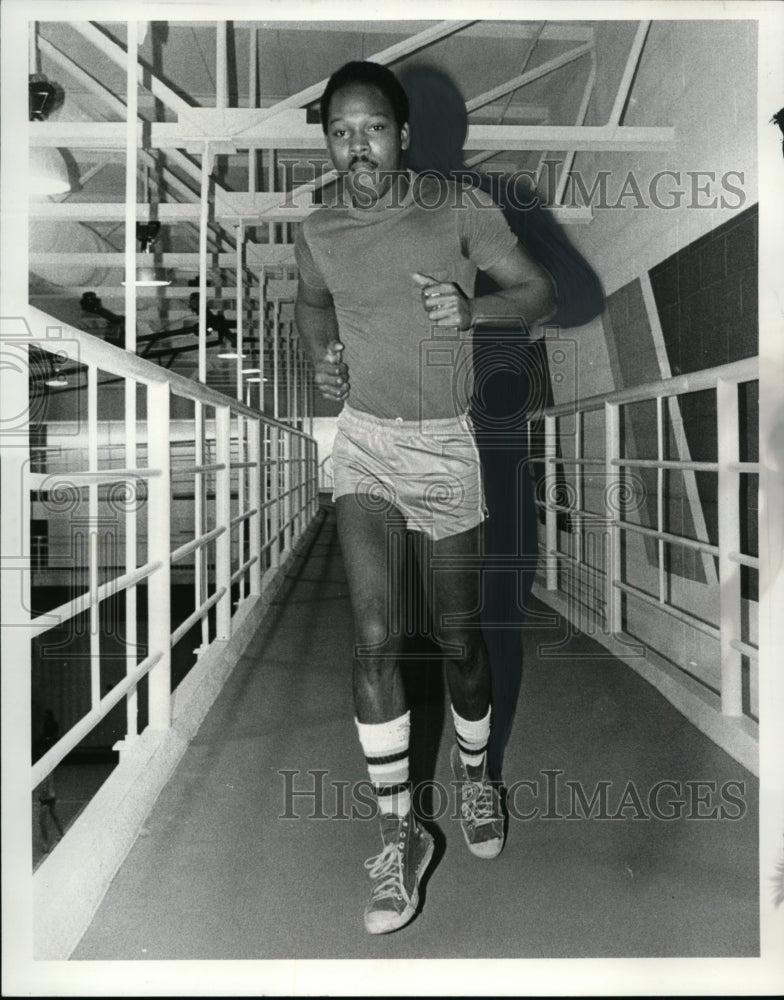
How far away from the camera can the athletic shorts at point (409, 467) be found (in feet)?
4.29

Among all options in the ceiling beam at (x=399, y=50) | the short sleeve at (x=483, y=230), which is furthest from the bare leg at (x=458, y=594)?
the ceiling beam at (x=399, y=50)

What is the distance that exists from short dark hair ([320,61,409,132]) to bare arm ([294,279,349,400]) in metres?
0.27

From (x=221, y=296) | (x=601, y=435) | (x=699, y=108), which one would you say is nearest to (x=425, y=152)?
(x=699, y=108)

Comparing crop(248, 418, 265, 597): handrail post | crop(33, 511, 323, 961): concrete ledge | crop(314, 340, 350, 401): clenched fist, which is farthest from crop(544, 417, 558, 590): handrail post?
crop(314, 340, 350, 401): clenched fist

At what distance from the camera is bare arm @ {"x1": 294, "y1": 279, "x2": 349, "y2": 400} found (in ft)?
4.36

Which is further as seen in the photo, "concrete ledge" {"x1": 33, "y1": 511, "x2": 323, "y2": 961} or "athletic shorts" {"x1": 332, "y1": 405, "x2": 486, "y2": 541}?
"athletic shorts" {"x1": 332, "y1": 405, "x2": 486, "y2": 541}

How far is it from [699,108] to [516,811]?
213 centimetres

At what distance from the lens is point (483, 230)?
1.30 m

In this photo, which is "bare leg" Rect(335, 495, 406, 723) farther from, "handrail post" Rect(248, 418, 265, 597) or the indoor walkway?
"handrail post" Rect(248, 418, 265, 597)

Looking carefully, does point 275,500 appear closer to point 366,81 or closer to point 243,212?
point 243,212

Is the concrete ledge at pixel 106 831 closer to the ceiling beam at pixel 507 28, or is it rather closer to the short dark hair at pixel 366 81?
the short dark hair at pixel 366 81

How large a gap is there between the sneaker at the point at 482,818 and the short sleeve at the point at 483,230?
0.86m

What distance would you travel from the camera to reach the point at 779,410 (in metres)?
1.20

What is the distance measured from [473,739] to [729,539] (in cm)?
81
